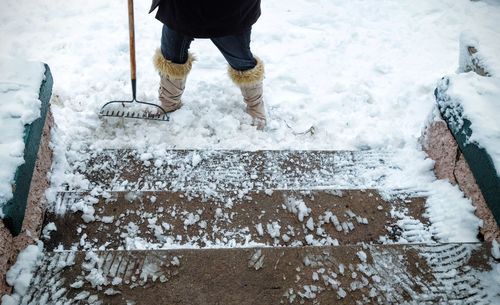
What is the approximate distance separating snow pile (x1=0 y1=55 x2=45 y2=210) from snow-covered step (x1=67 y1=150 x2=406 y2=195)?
45 centimetres

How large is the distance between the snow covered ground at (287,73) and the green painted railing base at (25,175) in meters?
0.31

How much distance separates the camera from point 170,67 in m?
2.68

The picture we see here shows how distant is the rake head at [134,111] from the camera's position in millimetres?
2791

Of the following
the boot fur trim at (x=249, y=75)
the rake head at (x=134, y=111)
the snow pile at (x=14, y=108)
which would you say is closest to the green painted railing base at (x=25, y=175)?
the snow pile at (x=14, y=108)

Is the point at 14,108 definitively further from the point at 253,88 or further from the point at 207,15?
the point at 253,88

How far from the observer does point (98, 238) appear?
191 cm

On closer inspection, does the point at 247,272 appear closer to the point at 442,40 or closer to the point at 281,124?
the point at 281,124

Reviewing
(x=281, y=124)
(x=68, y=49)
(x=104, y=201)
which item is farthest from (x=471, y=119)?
(x=68, y=49)

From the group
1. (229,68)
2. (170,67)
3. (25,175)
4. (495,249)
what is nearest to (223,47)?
(229,68)

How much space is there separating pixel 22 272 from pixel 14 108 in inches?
30.4

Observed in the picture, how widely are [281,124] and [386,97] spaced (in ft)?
3.39

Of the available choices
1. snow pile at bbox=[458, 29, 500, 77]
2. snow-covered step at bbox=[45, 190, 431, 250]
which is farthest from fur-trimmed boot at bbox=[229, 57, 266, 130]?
snow pile at bbox=[458, 29, 500, 77]

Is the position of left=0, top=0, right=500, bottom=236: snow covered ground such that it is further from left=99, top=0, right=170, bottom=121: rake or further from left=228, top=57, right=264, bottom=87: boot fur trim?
left=228, top=57, right=264, bottom=87: boot fur trim

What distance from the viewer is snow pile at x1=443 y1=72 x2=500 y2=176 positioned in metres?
1.96
